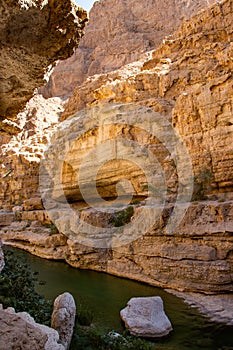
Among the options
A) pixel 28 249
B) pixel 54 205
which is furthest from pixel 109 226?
pixel 54 205

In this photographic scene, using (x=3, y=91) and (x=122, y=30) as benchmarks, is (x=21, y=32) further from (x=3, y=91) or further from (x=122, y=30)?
(x=122, y=30)

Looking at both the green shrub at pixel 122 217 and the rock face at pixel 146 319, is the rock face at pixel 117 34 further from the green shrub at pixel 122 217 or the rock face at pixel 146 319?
the rock face at pixel 146 319

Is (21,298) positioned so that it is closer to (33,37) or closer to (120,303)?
(120,303)

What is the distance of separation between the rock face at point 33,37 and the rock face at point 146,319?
673 centimetres

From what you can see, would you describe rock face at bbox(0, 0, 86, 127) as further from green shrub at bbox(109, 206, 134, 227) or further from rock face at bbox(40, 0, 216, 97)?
rock face at bbox(40, 0, 216, 97)

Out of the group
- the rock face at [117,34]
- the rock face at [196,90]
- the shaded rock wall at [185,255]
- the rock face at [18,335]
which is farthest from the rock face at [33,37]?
the rock face at [117,34]

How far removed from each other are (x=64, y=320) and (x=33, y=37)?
4.85 meters

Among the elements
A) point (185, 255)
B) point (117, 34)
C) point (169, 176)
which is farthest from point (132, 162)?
point (117, 34)

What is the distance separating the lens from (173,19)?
148ft

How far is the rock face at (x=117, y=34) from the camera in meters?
44.5

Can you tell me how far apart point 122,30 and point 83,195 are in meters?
34.8

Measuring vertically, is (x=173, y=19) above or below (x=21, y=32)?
above

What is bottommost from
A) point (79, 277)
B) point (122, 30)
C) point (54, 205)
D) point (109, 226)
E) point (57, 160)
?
point (79, 277)

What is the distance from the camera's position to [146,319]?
25.8 ft
